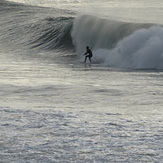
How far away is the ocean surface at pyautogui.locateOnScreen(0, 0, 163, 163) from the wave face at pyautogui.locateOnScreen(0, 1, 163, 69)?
8 centimetres

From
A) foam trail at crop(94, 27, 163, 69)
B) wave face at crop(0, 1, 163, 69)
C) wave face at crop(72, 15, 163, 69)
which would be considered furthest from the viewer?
wave face at crop(0, 1, 163, 69)

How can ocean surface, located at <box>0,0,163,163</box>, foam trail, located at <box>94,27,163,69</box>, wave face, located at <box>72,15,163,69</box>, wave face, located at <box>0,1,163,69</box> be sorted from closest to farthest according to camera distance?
ocean surface, located at <box>0,0,163,163</box> → foam trail, located at <box>94,27,163,69</box> → wave face, located at <box>72,15,163,69</box> → wave face, located at <box>0,1,163,69</box>

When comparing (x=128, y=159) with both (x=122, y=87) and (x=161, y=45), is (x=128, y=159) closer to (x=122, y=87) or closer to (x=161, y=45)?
(x=122, y=87)

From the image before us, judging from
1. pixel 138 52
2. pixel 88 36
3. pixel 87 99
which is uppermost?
pixel 87 99

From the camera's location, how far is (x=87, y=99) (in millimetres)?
14516

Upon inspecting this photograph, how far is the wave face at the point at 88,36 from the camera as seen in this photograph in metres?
26.1

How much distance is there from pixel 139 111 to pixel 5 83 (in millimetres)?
6228

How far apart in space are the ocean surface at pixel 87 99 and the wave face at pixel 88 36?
77mm

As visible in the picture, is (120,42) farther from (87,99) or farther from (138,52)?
(87,99)

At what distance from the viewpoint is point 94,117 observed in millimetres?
11969

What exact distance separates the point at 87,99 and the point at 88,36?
64.9 ft

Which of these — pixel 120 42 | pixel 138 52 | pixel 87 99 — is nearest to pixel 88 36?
pixel 120 42

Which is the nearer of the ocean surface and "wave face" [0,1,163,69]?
the ocean surface

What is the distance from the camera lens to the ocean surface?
31.9ft
